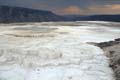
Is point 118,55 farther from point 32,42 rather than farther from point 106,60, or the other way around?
point 32,42

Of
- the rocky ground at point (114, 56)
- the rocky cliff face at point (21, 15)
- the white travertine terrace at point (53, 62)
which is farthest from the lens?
the rocky cliff face at point (21, 15)

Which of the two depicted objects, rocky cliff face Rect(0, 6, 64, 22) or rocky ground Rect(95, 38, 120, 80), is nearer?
rocky ground Rect(95, 38, 120, 80)

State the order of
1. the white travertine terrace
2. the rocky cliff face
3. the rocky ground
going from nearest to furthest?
the white travertine terrace
the rocky ground
the rocky cliff face

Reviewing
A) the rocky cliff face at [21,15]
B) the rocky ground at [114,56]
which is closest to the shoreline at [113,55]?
the rocky ground at [114,56]

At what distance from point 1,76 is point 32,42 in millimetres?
4229

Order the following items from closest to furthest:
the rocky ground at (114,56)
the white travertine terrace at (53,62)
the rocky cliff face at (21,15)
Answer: the white travertine terrace at (53,62) → the rocky ground at (114,56) → the rocky cliff face at (21,15)

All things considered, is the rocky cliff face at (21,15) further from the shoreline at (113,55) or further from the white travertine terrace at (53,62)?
the white travertine terrace at (53,62)

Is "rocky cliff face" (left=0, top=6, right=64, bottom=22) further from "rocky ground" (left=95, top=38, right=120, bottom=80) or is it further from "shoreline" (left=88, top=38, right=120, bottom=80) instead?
"rocky ground" (left=95, top=38, right=120, bottom=80)

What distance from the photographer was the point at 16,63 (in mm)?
9266

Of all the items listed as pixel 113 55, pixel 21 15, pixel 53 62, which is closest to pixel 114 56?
pixel 113 55

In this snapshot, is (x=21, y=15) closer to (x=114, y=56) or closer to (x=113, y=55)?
(x=113, y=55)

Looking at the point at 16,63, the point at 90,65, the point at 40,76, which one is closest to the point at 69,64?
the point at 90,65

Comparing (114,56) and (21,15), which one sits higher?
(114,56)

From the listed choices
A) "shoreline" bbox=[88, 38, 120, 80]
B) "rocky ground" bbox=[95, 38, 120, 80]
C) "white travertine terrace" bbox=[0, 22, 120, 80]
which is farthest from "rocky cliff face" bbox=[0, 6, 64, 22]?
"rocky ground" bbox=[95, 38, 120, 80]
